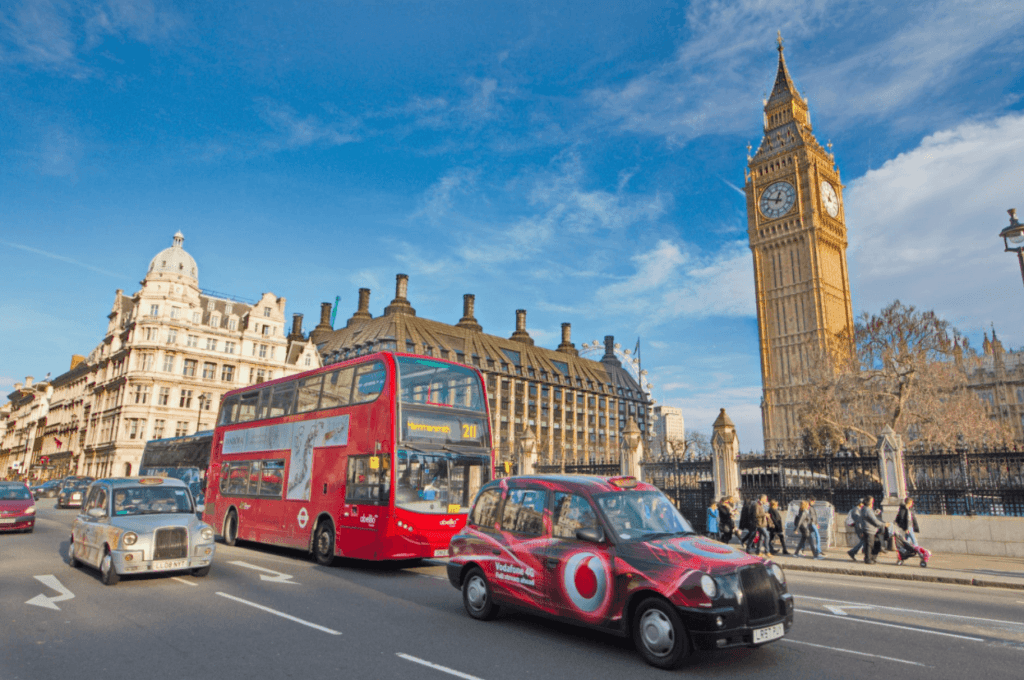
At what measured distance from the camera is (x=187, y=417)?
195 ft

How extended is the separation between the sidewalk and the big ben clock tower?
56306 mm

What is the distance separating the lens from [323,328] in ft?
303

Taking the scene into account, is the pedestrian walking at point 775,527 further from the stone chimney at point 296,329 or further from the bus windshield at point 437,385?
the stone chimney at point 296,329

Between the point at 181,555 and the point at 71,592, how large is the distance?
5.17 feet

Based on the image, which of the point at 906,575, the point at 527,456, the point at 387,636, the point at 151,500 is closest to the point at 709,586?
the point at 387,636

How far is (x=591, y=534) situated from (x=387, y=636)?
8.99 ft

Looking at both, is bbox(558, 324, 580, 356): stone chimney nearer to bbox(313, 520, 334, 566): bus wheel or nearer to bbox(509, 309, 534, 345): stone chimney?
bbox(509, 309, 534, 345): stone chimney

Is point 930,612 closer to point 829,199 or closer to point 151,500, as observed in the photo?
point 151,500

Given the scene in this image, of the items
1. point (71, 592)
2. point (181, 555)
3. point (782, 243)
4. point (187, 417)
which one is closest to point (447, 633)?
point (181, 555)

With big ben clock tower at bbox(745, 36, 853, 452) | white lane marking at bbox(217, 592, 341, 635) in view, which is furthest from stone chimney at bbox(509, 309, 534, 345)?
white lane marking at bbox(217, 592, 341, 635)

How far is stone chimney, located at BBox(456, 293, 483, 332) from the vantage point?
94812 millimetres

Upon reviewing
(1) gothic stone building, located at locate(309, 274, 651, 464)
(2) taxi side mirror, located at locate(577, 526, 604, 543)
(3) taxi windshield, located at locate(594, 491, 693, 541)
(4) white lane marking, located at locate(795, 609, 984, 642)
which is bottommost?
(4) white lane marking, located at locate(795, 609, 984, 642)

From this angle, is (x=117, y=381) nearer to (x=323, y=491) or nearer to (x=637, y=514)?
(x=323, y=491)

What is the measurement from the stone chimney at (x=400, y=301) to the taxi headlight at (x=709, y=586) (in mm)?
81198
